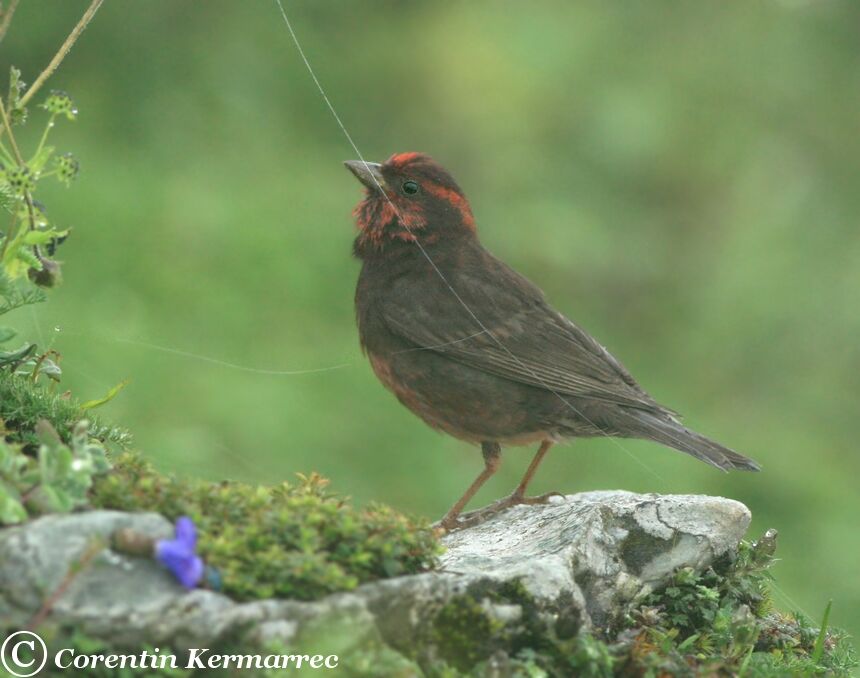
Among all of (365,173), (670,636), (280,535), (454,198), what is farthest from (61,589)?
(454,198)

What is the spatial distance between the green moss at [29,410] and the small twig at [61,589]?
0.96 meters

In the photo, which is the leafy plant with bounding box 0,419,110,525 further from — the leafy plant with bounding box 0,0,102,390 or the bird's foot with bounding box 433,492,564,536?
the bird's foot with bounding box 433,492,564,536

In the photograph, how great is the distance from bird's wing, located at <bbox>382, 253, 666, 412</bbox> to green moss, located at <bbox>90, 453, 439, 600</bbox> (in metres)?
1.81

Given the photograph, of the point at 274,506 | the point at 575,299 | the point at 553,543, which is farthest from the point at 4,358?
the point at 575,299

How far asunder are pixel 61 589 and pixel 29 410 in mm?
1125

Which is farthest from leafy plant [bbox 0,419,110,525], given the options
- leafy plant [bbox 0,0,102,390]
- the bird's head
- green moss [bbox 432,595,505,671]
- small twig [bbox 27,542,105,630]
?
the bird's head

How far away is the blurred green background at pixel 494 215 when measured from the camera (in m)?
6.23

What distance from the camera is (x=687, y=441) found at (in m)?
4.57

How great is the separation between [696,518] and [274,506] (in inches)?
52.5

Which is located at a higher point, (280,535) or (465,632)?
(280,535)

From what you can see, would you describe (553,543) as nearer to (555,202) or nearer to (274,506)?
(274,506)

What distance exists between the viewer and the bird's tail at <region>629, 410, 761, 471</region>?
4.45 meters

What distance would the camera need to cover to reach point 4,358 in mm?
3592

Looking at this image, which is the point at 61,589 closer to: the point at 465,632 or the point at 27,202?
the point at 465,632
